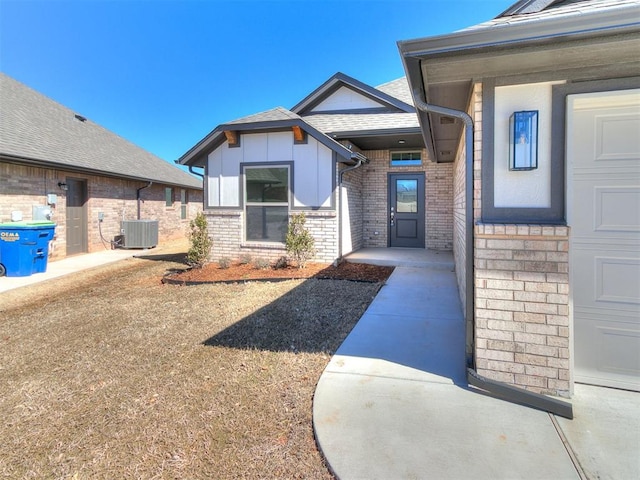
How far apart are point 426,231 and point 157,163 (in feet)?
47.5

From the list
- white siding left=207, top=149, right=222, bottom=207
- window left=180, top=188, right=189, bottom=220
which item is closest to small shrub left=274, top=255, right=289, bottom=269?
white siding left=207, top=149, right=222, bottom=207

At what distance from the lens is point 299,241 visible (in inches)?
316

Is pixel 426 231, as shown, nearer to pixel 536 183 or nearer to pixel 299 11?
pixel 536 183

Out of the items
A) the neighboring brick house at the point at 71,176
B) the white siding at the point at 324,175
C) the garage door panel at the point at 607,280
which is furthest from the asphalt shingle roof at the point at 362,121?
the neighboring brick house at the point at 71,176

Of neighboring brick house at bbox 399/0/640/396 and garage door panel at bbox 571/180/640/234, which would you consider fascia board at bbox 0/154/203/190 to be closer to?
neighboring brick house at bbox 399/0/640/396

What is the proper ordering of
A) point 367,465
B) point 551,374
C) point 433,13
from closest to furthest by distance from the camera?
point 367,465
point 551,374
point 433,13

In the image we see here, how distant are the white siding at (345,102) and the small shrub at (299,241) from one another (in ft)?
14.8

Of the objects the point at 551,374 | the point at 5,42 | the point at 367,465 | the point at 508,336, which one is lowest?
the point at 367,465

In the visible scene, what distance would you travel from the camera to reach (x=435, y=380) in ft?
9.87

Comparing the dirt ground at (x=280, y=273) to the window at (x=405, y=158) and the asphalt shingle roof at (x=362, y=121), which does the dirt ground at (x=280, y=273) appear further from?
the window at (x=405, y=158)

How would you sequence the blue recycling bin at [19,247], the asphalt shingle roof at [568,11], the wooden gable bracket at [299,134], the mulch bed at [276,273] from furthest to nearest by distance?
the wooden gable bracket at [299,134] < the blue recycling bin at [19,247] < the mulch bed at [276,273] < the asphalt shingle roof at [568,11]

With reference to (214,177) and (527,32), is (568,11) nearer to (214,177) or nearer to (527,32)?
(527,32)

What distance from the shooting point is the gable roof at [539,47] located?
6.81 ft

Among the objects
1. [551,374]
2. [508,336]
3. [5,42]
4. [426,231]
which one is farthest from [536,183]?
[5,42]
